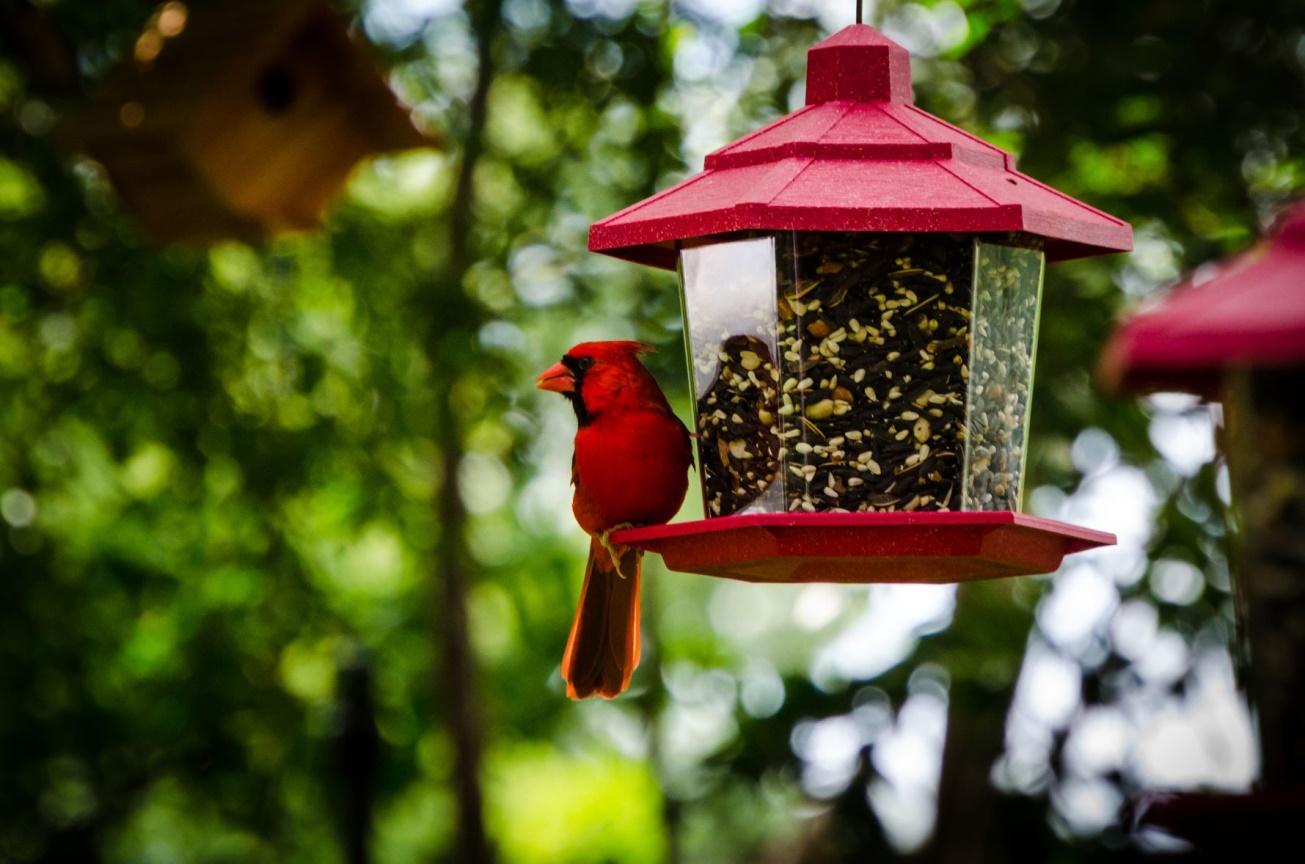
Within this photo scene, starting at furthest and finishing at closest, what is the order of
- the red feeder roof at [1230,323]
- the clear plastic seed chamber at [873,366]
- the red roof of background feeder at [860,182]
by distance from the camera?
the clear plastic seed chamber at [873,366]
the red roof of background feeder at [860,182]
the red feeder roof at [1230,323]

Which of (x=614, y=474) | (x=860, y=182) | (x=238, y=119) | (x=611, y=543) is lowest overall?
(x=611, y=543)

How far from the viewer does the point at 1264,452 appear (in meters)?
2.88

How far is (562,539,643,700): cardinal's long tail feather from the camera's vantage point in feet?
11.4

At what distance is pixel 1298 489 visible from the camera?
9.43 feet

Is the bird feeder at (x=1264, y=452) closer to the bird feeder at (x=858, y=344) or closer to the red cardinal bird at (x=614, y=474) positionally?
the bird feeder at (x=858, y=344)

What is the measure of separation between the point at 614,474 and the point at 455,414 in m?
2.88

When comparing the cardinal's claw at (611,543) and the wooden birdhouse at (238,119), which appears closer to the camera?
the cardinal's claw at (611,543)

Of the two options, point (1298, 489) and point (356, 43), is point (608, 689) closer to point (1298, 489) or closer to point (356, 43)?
point (1298, 489)

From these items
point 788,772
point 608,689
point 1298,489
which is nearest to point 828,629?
point 788,772

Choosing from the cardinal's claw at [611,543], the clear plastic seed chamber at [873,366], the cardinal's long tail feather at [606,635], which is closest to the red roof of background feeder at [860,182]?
the clear plastic seed chamber at [873,366]

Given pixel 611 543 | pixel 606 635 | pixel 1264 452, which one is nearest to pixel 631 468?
pixel 611 543

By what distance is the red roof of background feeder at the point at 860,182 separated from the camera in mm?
2676

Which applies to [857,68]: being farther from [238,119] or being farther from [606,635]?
[238,119]

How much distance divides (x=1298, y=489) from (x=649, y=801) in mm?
7289
